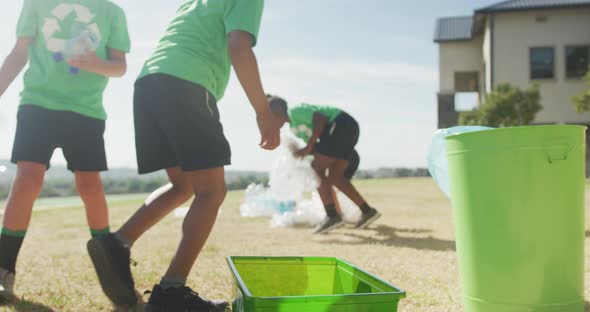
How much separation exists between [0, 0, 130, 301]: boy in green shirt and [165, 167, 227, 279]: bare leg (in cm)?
92

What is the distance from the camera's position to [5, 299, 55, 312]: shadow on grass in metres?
2.29

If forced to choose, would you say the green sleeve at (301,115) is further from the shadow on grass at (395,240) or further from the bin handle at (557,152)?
the bin handle at (557,152)

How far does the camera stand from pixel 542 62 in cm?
1823

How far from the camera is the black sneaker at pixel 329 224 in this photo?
5.05 meters

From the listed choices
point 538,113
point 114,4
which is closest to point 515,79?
point 538,113

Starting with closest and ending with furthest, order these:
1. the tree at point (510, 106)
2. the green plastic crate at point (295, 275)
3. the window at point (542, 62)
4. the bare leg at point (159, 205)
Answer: the green plastic crate at point (295, 275) < the bare leg at point (159, 205) < the tree at point (510, 106) < the window at point (542, 62)

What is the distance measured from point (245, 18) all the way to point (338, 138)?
329cm

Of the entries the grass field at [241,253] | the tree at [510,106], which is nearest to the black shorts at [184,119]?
the grass field at [241,253]

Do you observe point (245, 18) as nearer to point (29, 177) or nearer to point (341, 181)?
point (29, 177)

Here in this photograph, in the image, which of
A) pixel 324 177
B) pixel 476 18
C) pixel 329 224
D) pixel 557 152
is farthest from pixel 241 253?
pixel 476 18

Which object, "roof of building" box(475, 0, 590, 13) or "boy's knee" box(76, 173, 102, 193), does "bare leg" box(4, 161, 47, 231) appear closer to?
"boy's knee" box(76, 173, 102, 193)

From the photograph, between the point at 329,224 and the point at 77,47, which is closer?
the point at 77,47

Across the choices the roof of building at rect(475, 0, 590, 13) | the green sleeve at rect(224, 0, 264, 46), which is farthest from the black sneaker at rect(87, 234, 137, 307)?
the roof of building at rect(475, 0, 590, 13)

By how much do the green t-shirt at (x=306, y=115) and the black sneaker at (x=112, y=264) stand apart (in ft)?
10.5
